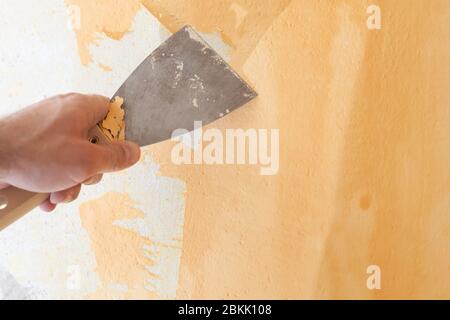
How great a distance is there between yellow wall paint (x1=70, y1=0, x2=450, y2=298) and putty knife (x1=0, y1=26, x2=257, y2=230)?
4cm

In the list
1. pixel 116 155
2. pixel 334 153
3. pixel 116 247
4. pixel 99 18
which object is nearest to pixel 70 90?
pixel 99 18

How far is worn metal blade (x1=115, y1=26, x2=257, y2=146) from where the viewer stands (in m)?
0.96

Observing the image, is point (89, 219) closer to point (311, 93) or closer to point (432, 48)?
point (311, 93)

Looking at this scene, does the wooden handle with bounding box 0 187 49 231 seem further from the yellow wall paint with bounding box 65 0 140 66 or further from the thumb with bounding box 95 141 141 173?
the yellow wall paint with bounding box 65 0 140 66

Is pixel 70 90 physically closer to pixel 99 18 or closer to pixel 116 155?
pixel 99 18

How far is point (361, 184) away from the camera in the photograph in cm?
96

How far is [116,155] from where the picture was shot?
916 millimetres

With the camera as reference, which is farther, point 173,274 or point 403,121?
point 173,274

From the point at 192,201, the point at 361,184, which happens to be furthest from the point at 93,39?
the point at 361,184

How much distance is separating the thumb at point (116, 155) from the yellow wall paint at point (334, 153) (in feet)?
0.39

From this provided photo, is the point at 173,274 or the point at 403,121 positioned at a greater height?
the point at 403,121

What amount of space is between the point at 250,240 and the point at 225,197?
13 centimetres

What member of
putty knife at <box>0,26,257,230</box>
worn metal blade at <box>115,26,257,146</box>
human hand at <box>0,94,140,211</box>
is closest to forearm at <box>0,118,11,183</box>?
human hand at <box>0,94,140,211</box>

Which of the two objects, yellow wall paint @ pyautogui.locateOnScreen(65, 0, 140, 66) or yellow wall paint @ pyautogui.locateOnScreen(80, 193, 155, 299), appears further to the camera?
yellow wall paint @ pyautogui.locateOnScreen(80, 193, 155, 299)
